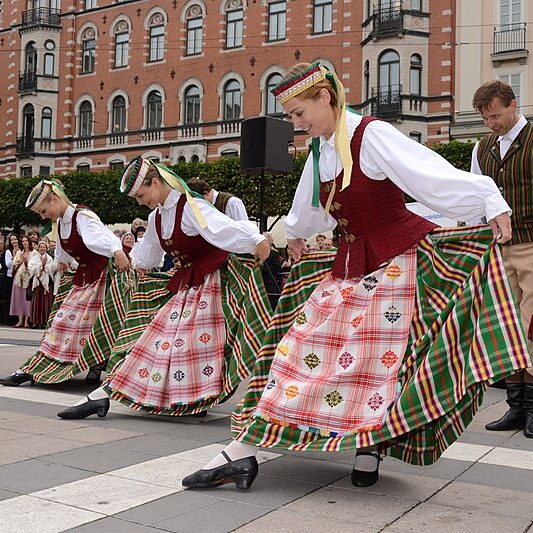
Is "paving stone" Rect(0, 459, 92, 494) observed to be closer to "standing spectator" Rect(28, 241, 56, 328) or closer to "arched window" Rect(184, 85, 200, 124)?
"standing spectator" Rect(28, 241, 56, 328)

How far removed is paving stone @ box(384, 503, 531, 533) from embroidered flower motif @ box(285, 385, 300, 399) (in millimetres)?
643

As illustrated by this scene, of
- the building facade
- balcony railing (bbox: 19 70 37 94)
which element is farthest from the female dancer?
balcony railing (bbox: 19 70 37 94)

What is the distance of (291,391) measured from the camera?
3.18 m

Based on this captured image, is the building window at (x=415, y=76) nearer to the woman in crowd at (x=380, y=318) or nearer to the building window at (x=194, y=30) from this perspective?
the building window at (x=194, y=30)

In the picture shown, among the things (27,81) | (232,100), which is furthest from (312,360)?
(27,81)

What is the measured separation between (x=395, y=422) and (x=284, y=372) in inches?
21.0

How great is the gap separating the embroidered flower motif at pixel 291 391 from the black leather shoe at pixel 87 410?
6.44ft

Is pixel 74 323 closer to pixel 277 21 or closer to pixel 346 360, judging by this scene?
pixel 346 360

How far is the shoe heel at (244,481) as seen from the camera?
10.4 ft

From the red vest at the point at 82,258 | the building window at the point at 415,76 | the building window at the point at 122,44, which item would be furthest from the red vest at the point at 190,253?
the building window at the point at 122,44

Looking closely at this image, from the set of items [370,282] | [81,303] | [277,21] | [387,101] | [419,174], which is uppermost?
[277,21]

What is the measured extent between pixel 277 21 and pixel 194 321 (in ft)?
96.5

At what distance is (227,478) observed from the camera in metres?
3.19

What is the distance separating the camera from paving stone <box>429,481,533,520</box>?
2975mm
